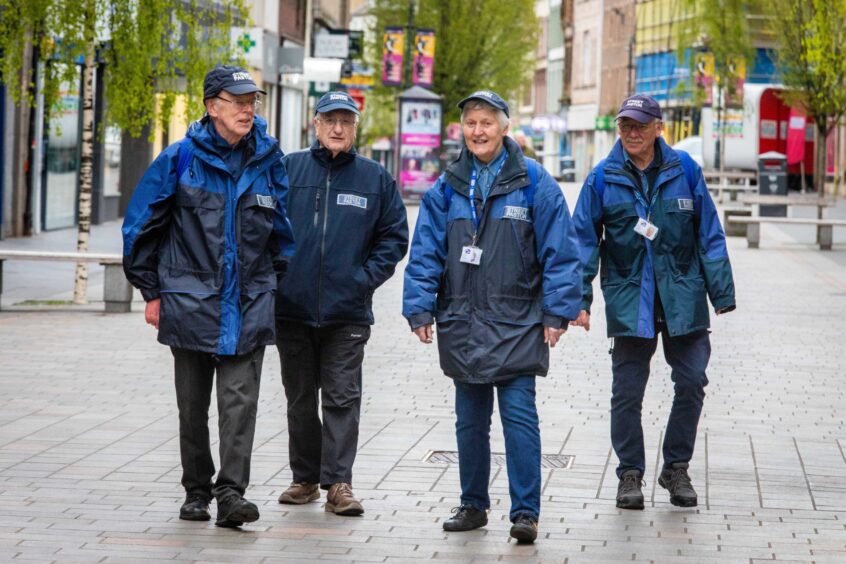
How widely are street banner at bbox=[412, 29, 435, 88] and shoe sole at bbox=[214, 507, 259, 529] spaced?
43.4 m

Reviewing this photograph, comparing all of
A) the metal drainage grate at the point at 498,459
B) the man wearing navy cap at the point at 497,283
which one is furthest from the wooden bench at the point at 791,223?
the man wearing navy cap at the point at 497,283

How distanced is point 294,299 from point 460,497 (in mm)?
1068

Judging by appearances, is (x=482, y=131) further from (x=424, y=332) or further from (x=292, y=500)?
(x=292, y=500)

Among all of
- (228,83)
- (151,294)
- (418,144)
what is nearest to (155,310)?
(151,294)

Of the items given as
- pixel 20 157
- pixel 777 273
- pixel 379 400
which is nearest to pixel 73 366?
pixel 379 400

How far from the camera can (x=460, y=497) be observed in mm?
7246

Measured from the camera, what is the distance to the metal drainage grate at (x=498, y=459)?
8531 mm

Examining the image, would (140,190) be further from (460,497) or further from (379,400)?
(379,400)

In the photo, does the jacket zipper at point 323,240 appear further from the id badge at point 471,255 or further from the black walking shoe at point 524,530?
the black walking shoe at point 524,530

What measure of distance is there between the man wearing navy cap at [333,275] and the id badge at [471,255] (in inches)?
26.5

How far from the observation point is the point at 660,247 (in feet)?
24.8

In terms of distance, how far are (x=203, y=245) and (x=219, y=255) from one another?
0.08m

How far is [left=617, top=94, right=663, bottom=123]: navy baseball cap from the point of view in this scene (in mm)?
7457

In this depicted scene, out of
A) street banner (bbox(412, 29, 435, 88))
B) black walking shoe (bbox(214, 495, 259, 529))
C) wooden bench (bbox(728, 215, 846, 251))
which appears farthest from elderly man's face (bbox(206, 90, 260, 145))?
street banner (bbox(412, 29, 435, 88))
